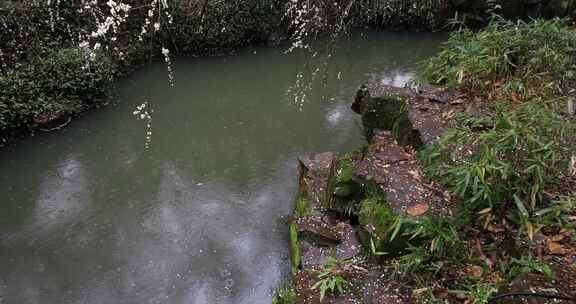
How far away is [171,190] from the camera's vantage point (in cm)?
530

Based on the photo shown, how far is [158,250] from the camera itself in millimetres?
4461

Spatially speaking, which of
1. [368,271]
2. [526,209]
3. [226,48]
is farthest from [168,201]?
[226,48]

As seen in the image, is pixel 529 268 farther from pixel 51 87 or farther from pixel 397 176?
pixel 51 87

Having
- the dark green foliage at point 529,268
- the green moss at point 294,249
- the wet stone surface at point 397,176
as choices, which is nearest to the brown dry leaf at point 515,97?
the wet stone surface at point 397,176

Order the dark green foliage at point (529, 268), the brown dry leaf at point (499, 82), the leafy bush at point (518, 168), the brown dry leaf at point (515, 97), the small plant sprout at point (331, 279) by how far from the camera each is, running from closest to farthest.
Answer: the dark green foliage at point (529, 268) < the leafy bush at point (518, 168) < the small plant sprout at point (331, 279) < the brown dry leaf at point (515, 97) < the brown dry leaf at point (499, 82)

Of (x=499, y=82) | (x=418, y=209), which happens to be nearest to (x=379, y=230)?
(x=418, y=209)

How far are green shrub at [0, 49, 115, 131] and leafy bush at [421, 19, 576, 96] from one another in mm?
5038

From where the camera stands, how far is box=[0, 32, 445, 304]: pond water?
13.6 ft

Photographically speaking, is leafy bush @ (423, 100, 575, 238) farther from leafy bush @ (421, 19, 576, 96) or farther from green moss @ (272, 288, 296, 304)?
green moss @ (272, 288, 296, 304)

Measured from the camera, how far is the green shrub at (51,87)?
6.05 metres

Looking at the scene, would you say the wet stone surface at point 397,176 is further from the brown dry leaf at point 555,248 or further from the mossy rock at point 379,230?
the brown dry leaf at point 555,248

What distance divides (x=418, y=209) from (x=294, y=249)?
1347mm

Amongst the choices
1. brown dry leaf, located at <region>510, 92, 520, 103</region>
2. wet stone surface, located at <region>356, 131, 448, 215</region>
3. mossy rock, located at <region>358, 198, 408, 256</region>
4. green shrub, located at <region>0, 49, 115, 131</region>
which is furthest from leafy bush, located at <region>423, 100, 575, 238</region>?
green shrub, located at <region>0, 49, 115, 131</region>

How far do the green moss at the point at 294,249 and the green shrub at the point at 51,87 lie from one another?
4.18 metres
